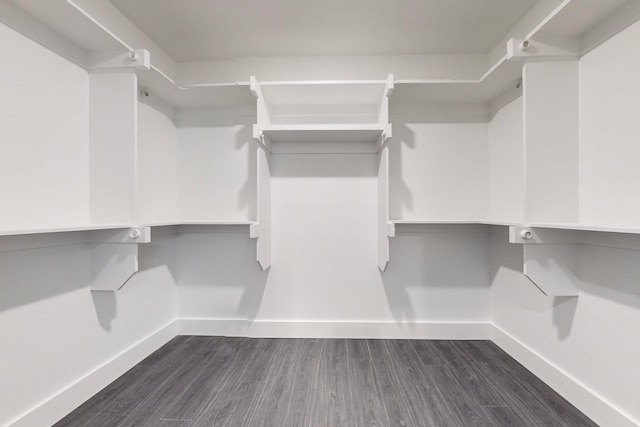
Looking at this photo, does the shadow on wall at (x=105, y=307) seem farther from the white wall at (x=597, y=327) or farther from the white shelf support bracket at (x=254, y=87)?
the white wall at (x=597, y=327)

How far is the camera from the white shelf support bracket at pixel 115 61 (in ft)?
4.64

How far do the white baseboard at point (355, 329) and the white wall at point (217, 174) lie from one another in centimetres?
85

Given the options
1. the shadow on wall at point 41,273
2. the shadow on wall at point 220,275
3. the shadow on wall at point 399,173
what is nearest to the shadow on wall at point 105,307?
the shadow on wall at point 41,273

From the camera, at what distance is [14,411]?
1104 mm

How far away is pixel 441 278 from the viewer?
2096 mm

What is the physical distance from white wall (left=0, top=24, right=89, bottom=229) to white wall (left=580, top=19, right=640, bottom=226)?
8.17 feet

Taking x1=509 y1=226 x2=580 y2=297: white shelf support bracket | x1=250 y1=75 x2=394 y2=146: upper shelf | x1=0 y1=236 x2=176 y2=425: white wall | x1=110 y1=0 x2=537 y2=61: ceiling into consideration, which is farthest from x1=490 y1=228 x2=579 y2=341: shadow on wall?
x1=0 y1=236 x2=176 y2=425: white wall

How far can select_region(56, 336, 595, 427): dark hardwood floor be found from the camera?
1.28 metres

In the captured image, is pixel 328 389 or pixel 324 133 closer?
pixel 328 389

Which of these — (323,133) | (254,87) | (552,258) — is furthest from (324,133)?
(552,258)

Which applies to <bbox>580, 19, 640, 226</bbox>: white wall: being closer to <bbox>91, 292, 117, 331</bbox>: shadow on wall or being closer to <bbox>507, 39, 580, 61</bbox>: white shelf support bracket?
<bbox>507, 39, 580, 61</bbox>: white shelf support bracket

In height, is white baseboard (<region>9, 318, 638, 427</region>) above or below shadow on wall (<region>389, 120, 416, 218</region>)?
below

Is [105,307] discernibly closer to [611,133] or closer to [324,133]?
[324,133]

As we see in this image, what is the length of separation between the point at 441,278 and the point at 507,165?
93 cm
